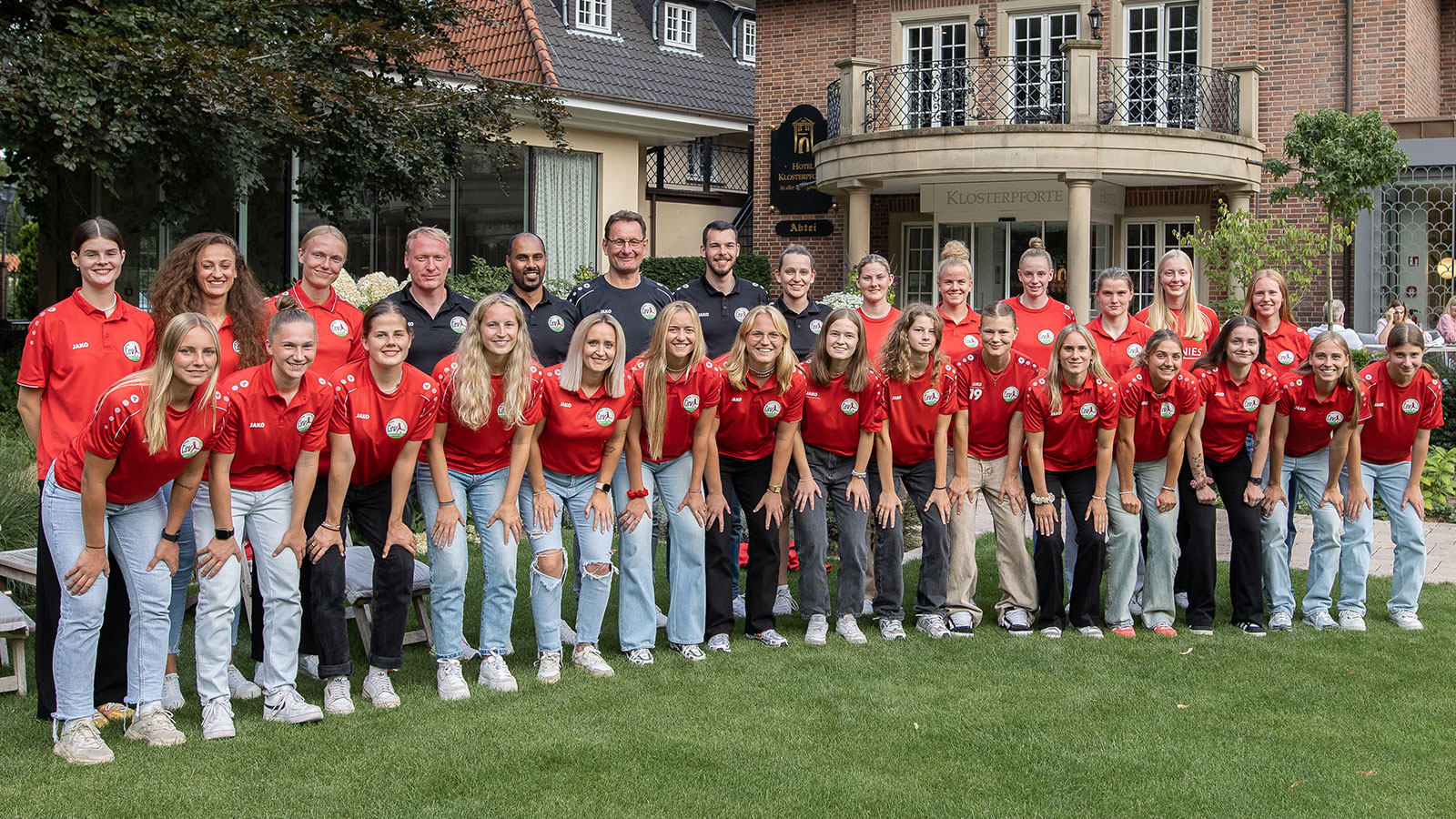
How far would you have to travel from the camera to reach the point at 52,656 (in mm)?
5125

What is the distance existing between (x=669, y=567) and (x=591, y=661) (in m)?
0.62

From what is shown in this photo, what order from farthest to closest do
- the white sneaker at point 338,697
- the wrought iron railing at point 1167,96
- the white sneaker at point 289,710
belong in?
the wrought iron railing at point 1167,96
the white sneaker at point 338,697
the white sneaker at point 289,710

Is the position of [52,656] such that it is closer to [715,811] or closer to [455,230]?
[715,811]

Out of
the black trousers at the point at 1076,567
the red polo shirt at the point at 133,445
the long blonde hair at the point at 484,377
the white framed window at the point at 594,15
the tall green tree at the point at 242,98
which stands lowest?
the black trousers at the point at 1076,567

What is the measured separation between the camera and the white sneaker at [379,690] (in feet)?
18.1

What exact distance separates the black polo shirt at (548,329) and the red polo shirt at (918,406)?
5.36 feet

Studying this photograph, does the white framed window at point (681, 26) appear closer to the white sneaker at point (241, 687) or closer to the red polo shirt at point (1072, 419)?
the red polo shirt at point (1072, 419)

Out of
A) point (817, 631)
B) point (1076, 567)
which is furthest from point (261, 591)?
point (1076, 567)

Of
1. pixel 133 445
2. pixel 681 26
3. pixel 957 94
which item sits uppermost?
pixel 681 26

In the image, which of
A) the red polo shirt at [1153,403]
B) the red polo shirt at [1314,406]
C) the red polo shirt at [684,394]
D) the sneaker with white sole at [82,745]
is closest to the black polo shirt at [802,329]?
the red polo shirt at [684,394]

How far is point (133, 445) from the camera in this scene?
468cm

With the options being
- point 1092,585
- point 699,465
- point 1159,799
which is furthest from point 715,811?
point 1092,585

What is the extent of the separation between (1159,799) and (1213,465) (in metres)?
2.89

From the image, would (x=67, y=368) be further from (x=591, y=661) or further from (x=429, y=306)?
(x=591, y=661)
